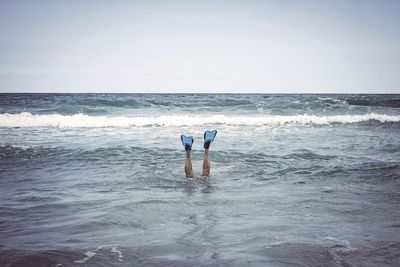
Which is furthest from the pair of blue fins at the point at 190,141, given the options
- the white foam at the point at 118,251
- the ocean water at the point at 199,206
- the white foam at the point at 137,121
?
the white foam at the point at 137,121

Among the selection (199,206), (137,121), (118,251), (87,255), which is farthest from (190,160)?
(137,121)

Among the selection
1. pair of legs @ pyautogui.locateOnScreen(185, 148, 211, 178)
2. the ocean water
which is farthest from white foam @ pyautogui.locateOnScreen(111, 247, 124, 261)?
pair of legs @ pyautogui.locateOnScreen(185, 148, 211, 178)

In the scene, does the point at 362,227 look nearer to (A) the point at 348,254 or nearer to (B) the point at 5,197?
(A) the point at 348,254

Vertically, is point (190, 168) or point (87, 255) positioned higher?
point (190, 168)

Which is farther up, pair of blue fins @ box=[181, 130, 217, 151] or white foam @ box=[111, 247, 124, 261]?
pair of blue fins @ box=[181, 130, 217, 151]

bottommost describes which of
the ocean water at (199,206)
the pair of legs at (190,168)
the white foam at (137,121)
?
the ocean water at (199,206)

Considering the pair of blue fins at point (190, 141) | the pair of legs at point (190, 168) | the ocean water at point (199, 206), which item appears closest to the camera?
the ocean water at point (199, 206)

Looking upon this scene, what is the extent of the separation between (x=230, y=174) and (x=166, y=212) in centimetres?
309

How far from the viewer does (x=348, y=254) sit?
3500 millimetres

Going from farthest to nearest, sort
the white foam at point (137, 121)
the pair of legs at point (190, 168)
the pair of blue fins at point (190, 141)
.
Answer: the white foam at point (137, 121), the pair of blue fins at point (190, 141), the pair of legs at point (190, 168)

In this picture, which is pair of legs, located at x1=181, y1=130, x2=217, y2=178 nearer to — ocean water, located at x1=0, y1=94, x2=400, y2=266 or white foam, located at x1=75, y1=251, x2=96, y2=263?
ocean water, located at x1=0, y1=94, x2=400, y2=266

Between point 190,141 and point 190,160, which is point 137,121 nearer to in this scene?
point 190,141

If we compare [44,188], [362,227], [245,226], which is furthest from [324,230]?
[44,188]

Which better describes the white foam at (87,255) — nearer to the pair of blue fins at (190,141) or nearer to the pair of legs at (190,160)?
the pair of legs at (190,160)
